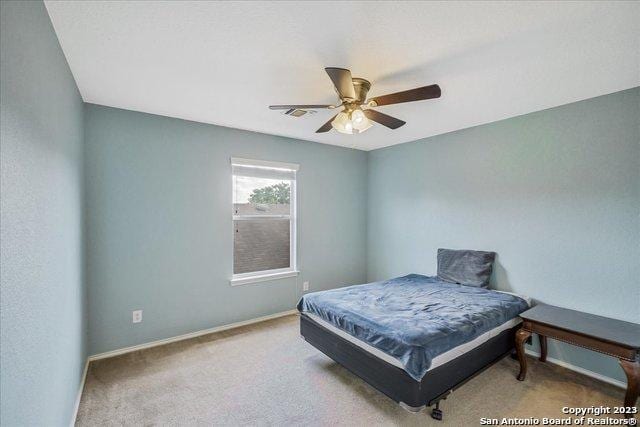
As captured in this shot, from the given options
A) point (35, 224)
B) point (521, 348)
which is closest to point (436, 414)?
point (521, 348)

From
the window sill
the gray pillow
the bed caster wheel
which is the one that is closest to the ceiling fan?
the gray pillow

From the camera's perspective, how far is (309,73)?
7.07ft

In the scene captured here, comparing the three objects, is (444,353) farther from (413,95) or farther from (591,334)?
(413,95)

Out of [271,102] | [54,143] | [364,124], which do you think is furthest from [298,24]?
[54,143]

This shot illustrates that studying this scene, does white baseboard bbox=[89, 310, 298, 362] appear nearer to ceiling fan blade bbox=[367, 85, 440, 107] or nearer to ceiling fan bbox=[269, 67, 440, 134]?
ceiling fan bbox=[269, 67, 440, 134]

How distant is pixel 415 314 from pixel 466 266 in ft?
4.51

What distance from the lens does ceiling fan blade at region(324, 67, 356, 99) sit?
67.4 inches

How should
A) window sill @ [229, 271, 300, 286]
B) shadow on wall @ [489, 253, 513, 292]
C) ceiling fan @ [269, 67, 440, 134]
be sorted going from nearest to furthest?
ceiling fan @ [269, 67, 440, 134] → shadow on wall @ [489, 253, 513, 292] → window sill @ [229, 271, 300, 286]

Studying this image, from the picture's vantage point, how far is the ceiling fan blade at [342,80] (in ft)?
5.62

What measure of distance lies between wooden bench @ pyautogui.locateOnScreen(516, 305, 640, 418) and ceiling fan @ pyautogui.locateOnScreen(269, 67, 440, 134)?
2034mm

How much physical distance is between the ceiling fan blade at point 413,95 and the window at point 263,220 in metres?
2.03

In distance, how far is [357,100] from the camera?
217cm

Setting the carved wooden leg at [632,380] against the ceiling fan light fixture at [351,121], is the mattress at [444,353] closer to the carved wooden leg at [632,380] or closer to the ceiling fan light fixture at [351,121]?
the carved wooden leg at [632,380]

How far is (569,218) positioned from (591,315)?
2.86ft
